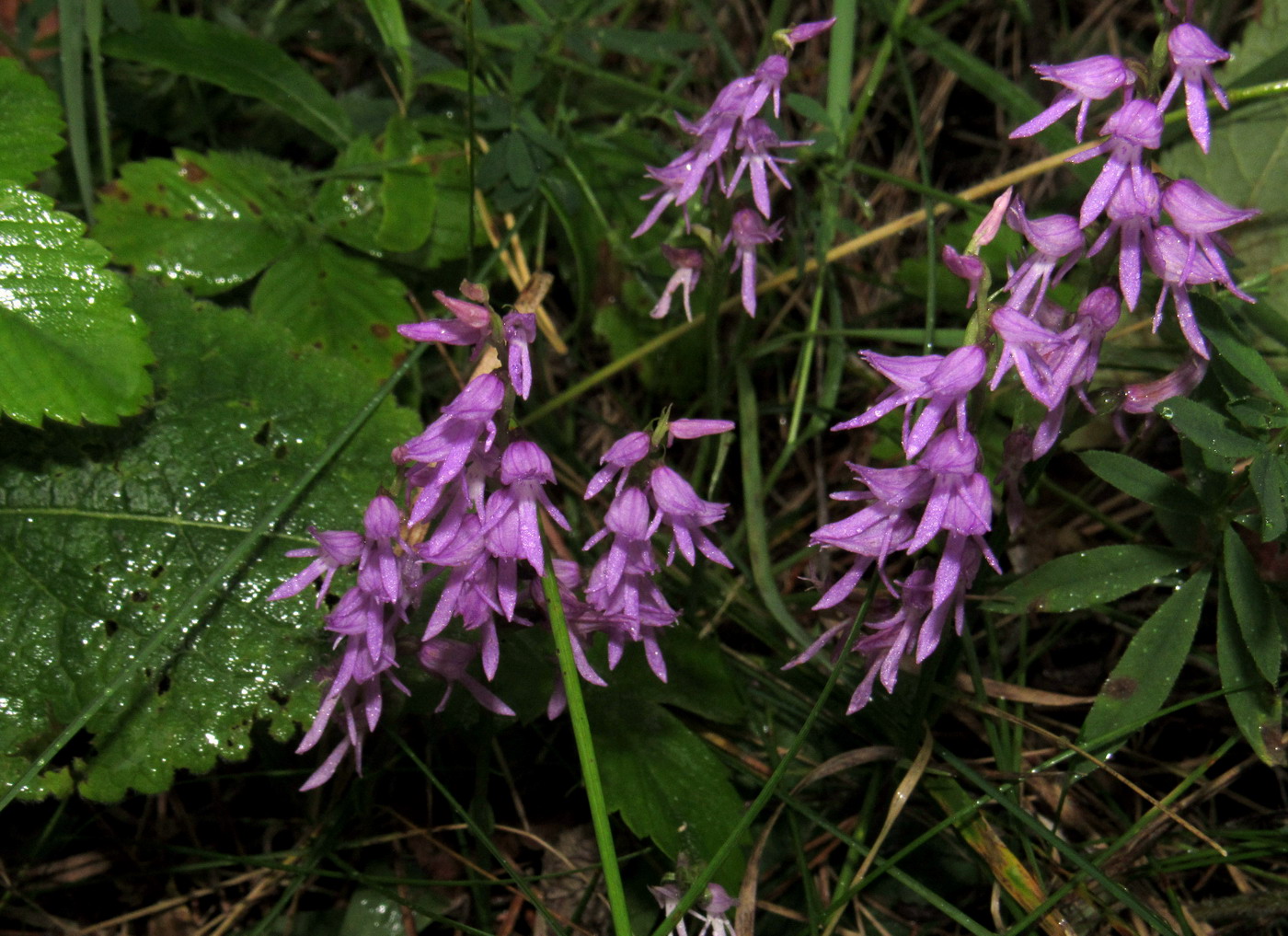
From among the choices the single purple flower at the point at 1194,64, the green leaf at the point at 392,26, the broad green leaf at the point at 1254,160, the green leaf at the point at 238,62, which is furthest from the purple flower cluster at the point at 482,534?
the broad green leaf at the point at 1254,160

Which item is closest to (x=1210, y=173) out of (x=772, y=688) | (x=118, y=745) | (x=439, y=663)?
(x=772, y=688)

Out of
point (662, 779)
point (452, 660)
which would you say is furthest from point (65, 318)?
point (662, 779)

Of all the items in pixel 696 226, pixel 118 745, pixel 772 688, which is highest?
pixel 696 226

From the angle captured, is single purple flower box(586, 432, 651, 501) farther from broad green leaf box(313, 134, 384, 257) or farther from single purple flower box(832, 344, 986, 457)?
broad green leaf box(313, 134, 384, 257)

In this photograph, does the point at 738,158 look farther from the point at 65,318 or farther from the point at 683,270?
the point at 65,318

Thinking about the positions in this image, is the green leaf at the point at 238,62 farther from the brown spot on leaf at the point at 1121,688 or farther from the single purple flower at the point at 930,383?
the brown spot on leaf at the point at 1121,688

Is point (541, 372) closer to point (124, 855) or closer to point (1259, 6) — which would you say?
point (124, 855)
